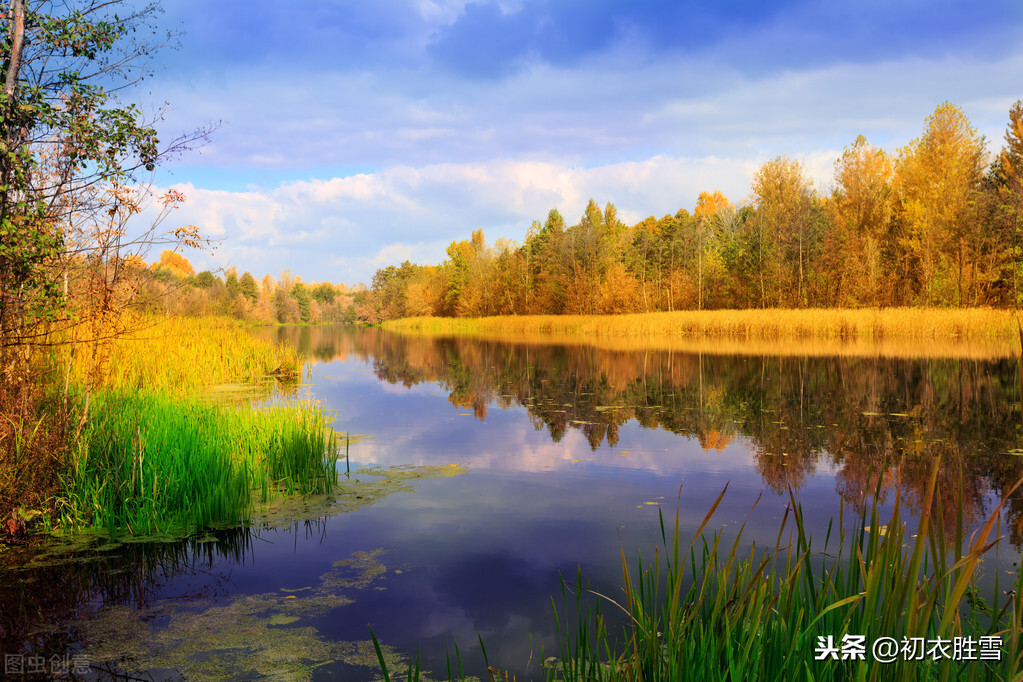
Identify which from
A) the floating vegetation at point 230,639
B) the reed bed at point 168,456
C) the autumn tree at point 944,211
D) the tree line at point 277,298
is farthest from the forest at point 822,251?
the tree line at point 277,298

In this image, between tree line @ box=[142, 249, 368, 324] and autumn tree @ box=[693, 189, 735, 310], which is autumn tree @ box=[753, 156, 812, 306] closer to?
autumn tree @ box=[693, 189, 735, 310]

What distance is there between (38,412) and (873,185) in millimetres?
48172

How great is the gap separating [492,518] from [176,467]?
3.35 meters

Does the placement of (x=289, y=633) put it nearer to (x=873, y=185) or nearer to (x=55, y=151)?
(x=55, y=151)

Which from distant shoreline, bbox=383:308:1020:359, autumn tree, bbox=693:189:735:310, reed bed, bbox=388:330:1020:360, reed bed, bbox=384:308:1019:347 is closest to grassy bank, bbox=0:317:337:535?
reed bed, bbox=388:330:1020:360

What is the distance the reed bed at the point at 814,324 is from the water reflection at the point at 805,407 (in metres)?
5.82

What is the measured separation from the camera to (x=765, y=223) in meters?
42.4

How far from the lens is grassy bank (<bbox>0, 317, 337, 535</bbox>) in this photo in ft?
19.8

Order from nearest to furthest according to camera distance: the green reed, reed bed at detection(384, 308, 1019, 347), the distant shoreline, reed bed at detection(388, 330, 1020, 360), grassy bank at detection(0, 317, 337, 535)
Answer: grassy bank at detection(0, 317, 337, 535) → the green reed → reed bed at detection(388, 330, 1020, 360) → the distant shoreline → reed bed at detection(384, 308, 1019, 347)

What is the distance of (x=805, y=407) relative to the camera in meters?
13.9

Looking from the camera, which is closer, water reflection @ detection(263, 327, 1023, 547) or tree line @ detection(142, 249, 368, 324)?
water reflection @ detection(263, 327, 1023, 547)

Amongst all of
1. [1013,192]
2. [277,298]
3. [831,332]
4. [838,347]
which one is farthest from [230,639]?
[277,298]

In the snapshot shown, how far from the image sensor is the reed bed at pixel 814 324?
2883 cm

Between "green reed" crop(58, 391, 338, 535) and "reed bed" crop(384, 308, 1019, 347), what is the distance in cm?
2980
